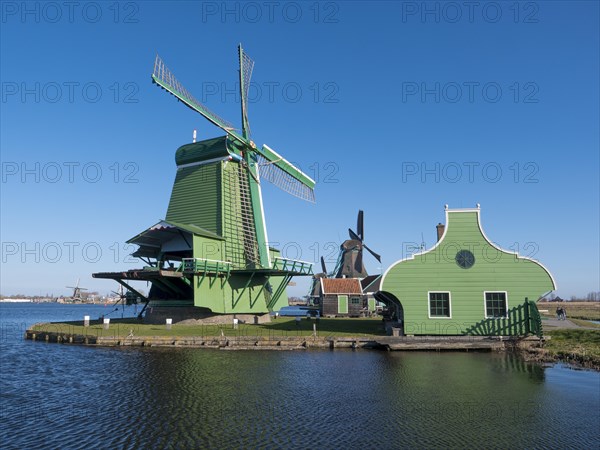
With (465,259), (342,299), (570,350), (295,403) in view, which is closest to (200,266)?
(465,259)

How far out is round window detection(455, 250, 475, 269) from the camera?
29.3 meters

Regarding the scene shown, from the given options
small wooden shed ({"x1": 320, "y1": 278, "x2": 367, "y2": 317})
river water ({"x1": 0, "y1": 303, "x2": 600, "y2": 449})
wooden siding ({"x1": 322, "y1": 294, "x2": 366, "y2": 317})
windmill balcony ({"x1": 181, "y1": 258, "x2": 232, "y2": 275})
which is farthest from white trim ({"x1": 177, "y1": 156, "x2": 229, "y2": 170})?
wooden siding ({"x1": 322, "y1": 294, "x2": 366, "y2": 317})

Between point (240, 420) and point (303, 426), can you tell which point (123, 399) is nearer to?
point (240, 420)

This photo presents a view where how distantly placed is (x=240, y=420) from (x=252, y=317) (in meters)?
28.8

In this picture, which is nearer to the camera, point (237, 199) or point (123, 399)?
point (123, 399)

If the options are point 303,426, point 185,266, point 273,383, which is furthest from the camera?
point 185,266

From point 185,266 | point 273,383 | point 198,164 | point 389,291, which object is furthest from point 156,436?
point 198,164

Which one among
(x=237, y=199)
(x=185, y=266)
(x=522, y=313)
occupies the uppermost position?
(x=237, y=199)

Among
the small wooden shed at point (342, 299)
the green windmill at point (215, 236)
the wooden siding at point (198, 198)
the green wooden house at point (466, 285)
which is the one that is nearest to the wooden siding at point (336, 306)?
→ the small wooden shed at point (342, 299)

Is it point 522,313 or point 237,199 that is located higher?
point 237,199

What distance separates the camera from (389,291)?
2959 cm

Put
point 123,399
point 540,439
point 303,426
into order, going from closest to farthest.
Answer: point 540,439, point 303,426, point 123,399

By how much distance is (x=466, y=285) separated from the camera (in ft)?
95.8

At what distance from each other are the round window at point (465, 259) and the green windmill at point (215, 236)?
54.6 feet
